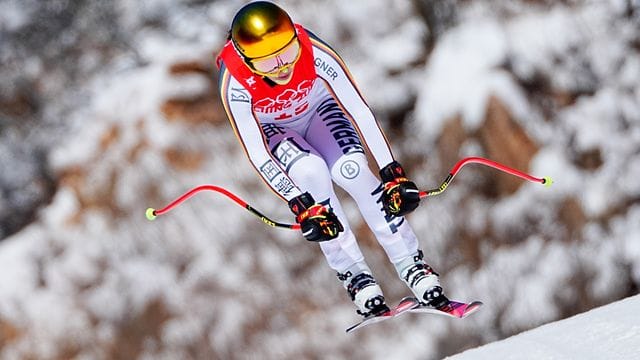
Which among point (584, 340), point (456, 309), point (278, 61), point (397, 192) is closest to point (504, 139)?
point (584, 340)

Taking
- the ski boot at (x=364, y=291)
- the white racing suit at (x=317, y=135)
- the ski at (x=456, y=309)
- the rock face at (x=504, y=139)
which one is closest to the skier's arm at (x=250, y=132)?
the white racing suit at (x=317, y=135)

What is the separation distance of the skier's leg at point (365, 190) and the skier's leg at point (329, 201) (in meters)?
0.06

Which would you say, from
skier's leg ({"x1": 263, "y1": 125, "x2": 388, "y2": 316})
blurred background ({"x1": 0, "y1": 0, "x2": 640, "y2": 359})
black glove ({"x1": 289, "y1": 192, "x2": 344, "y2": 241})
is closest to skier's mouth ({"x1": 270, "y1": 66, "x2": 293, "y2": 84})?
skier's leg ({"x1": 263, "y1": 125, "x2": 388, "y2": 316})

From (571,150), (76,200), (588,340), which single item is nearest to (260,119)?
(588,340)

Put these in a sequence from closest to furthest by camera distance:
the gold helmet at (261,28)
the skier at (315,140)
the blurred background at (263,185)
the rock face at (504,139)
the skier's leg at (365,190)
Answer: the gold helmet at (261,28) → the skier at (315,140) → the skier's leg at (365,190) → the blurred background at (263,185) → the rock face at (504,139)

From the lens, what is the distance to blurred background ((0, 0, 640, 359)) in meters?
5.73

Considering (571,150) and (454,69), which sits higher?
(454,69)

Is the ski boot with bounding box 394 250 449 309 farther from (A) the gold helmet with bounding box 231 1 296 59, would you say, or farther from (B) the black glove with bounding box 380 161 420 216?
(A) the gold helmet with bounding box 231 1 296 59

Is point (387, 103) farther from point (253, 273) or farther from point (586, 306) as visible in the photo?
point (586, 306)

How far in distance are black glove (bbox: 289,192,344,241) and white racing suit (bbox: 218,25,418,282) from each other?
6 cm

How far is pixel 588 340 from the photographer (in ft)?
14.4

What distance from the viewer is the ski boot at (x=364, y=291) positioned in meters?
3.58

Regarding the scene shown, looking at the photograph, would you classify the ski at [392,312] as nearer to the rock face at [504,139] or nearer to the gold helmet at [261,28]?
the gold helmet at [261,28]

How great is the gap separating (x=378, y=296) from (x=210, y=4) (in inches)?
107
